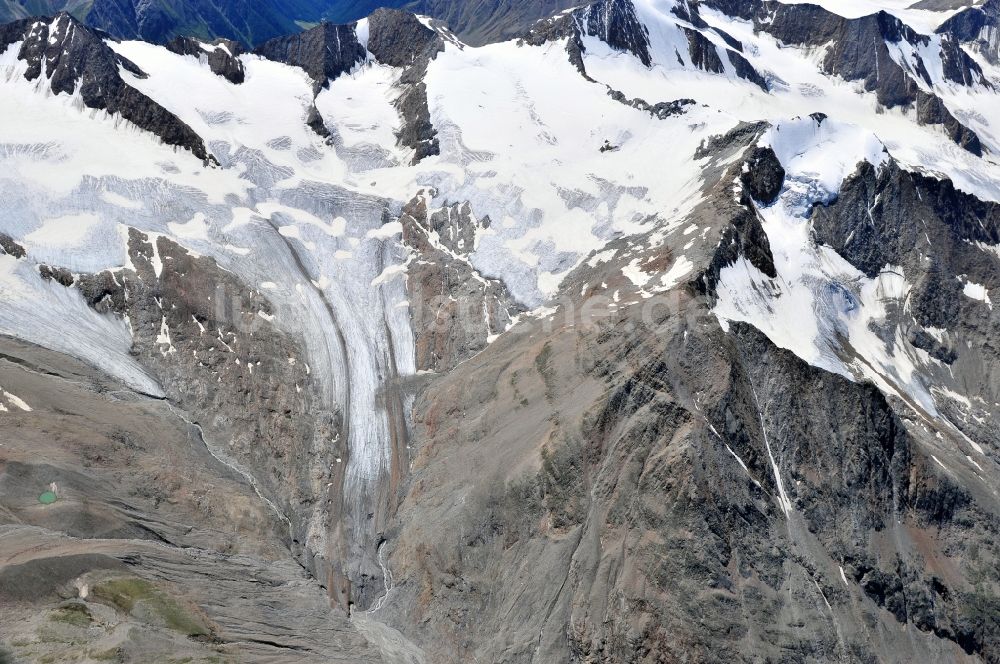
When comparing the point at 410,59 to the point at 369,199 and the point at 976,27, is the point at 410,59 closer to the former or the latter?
the point at 369,199

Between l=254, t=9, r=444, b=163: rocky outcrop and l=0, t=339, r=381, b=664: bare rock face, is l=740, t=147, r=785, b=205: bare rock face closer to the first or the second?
l=254, t=9, r=444, b=163: rocky outcrop

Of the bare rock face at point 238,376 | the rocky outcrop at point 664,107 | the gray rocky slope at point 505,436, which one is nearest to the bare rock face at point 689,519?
the gray rocky slope at point 505,436

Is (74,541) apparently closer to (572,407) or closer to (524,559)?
(524,559)

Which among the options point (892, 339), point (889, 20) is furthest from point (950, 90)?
point (892, 339)

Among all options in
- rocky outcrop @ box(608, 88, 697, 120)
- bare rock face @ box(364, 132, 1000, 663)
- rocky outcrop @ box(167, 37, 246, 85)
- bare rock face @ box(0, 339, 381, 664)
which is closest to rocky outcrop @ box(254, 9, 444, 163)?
rocky outcrop @ box(167, 37, 246, 85)

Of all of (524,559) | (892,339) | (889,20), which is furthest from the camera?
(889,20)

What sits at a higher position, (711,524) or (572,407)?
(572,407)

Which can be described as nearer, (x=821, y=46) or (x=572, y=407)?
(x=572, y=407)
